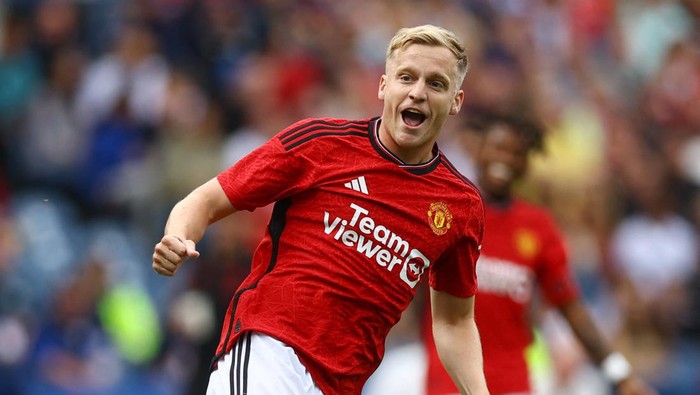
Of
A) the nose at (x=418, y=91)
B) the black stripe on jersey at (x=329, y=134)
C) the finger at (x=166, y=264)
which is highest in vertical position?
the nose at (x=418, y=91)

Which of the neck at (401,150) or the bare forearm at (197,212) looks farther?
the neck at (401,150)

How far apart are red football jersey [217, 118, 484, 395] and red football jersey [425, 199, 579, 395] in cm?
237

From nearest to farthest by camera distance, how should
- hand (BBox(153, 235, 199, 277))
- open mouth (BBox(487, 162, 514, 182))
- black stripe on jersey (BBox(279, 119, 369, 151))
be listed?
hand (BBox(153, 235, 199, 277)) → black stripe on jersey (BBox(279, 119, 369, 151)) → open mouth (BBox(487, 162, 514, 182))

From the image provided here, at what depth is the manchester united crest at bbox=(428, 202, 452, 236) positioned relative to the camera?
5.05 m

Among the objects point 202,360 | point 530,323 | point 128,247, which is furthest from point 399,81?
point 128,247

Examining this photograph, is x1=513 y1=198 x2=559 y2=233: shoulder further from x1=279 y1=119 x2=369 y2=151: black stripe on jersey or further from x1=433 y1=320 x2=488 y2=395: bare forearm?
x1=279 y1=119 x2=369 y2=151: black stripe on jersey

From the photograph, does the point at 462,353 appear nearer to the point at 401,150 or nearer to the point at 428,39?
the point at 401,150

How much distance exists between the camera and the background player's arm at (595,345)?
24.8ft

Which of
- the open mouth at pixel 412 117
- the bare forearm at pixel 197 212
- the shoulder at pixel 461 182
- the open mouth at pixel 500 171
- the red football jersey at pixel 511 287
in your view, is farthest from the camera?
the open mouth at pixel 500 171

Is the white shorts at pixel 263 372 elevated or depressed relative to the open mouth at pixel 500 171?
depressed

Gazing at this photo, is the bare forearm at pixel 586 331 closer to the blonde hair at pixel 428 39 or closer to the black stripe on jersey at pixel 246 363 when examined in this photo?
the blonde hair at pixel 428 39

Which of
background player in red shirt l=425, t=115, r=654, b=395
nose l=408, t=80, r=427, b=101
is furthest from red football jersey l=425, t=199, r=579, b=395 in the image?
nose l=408, t=80, r=427, b=101

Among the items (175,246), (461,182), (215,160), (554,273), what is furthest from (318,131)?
(215,160)

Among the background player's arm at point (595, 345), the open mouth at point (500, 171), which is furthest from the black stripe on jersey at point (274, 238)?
the background player's arm at point (595, 345)
